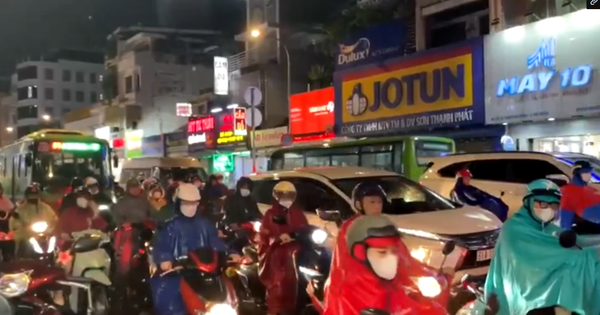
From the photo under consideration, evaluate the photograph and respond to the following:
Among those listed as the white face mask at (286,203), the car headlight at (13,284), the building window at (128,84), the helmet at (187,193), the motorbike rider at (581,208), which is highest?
the building window at (128,84)

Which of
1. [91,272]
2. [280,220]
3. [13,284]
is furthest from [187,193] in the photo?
[91,272]

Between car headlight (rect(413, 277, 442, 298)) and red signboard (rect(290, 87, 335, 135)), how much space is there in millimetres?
22935

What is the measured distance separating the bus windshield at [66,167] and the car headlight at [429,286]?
16676mm

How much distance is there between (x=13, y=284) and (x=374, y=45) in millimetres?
20839

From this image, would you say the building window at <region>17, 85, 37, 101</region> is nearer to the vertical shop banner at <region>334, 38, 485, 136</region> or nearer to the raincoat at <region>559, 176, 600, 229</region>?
the vertical shop banner at <region>334, 38, 485, 136</region>

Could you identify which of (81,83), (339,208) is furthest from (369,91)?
(81,83)

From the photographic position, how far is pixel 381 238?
11.7ft

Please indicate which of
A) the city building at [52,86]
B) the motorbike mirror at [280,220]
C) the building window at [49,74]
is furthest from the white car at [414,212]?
the building window at [49,74]

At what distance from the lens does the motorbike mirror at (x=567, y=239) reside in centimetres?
373

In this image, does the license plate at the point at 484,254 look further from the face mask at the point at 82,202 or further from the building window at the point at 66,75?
the building window at the point at 66,75

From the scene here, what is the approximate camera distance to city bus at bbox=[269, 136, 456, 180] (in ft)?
55.3

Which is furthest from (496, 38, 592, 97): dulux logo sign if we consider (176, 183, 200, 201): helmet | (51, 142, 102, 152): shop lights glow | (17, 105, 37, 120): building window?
(17, 105, 37, 120): building window

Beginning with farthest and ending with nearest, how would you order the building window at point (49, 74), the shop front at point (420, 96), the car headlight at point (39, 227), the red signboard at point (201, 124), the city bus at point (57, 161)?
the building window at point (49, 74), the red signboard at point (201, 124), the shop front at point (420, 96), the city bus at point (57, 161), the car headlight at point (39, 227)

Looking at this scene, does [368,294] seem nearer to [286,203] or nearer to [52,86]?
[286,203]
